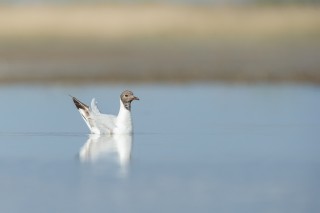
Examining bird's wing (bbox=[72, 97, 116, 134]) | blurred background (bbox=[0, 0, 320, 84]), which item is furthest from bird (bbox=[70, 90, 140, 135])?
blurred background (bbox=[0, 0, 320, 84])

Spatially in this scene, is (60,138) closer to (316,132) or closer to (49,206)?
(316,132)

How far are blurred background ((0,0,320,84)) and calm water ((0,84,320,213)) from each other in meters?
4.55

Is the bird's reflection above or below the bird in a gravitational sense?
below

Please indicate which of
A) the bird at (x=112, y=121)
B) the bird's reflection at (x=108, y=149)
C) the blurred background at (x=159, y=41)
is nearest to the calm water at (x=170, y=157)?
the bird's reflection at (x=108, y=149)

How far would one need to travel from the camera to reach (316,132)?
12977 mm

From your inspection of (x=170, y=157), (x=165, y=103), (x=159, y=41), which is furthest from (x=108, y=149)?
(x=159, y=41)

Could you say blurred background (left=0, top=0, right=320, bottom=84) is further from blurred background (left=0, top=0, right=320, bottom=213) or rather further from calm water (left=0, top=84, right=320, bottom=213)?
calm water (left=0, top=84, right=320, bottom=213)

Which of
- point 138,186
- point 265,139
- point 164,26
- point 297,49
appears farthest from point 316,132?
point 164,26

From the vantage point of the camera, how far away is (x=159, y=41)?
26609 mm

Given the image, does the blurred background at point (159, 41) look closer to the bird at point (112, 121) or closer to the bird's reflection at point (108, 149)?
the bird at point (112, 121)

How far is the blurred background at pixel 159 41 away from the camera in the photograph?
2172cm

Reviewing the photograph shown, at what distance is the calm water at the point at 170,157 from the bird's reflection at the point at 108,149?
1 cm

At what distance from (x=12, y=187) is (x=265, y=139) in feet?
10.8

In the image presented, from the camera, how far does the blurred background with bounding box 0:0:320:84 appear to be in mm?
21719
